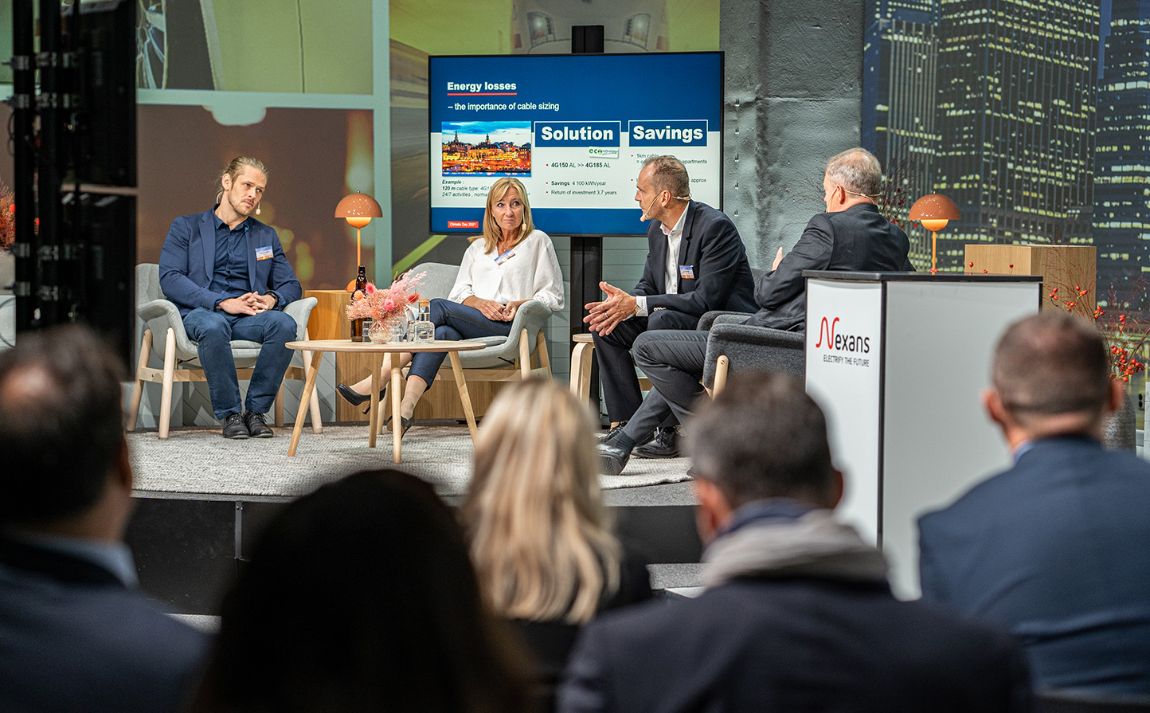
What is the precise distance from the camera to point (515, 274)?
7.02 metres

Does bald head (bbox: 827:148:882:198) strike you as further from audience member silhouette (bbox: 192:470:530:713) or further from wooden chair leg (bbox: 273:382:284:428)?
audience member silhouette (bbox: 192:470:530:713)

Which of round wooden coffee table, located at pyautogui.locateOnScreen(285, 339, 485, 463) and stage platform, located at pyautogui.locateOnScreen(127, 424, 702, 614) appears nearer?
stage platform, located at pyautogui.locateOnScreen(127, 424, 702, 614)

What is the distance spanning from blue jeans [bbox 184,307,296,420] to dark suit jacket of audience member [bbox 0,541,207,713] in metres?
5.41

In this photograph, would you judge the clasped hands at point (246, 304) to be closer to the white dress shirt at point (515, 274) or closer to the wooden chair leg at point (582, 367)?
the white dress shirt at point (515, 274)

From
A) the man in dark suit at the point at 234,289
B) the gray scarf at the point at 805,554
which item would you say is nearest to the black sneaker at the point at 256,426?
the man in dark suit at the point at 234,289

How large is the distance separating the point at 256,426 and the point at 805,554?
223 inches

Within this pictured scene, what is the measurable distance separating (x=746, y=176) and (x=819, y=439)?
257 inches

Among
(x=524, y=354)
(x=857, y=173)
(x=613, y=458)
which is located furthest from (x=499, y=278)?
(x=857, y=173)

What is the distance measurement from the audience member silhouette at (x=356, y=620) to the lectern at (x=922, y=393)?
2716 millimetres

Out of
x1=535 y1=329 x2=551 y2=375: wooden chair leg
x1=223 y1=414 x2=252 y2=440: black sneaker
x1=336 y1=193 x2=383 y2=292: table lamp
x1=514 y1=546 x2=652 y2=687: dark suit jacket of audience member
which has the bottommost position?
x1=223 y1=414 x2=252 y2=440: black sneaker

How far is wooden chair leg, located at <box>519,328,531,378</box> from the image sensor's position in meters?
6.56

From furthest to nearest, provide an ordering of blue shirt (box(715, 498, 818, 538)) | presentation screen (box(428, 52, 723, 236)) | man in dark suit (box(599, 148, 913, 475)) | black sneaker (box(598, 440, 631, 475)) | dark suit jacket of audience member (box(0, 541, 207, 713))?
presentation screen (box(428, 52, 723, 236)) → black sneaker (box(598, 440, 631, 475)) → man in dark suit (box(599, 148, 913, 475)) → blue shirt (box(715, 498, 818, 538)) → dark suit jacket of audience member (box(0, 541, 207, 713))

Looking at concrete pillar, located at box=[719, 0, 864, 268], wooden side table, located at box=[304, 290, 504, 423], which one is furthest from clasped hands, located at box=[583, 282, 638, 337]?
concrete pillar, located at box=[719, 0, 864, 268]

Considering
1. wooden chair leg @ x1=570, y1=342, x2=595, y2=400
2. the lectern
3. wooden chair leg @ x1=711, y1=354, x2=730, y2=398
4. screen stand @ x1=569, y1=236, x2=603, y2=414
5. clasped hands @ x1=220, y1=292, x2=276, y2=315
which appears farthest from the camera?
screen stand @ x1=569, y1=236, x2=603, y2=414
